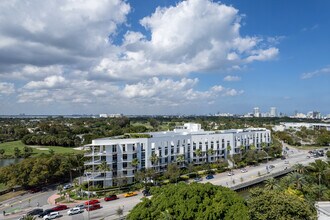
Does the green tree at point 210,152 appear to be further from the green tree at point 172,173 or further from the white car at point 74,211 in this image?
the white car at point 74,211

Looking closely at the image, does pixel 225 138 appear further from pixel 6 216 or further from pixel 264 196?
pixel 6 216

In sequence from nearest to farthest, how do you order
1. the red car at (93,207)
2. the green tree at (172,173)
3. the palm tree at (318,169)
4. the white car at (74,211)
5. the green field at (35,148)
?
the white car at (74,211), the red car at (93,207), the palm tree at (318,169), the green tree at (172,173), the green field at (35,148)

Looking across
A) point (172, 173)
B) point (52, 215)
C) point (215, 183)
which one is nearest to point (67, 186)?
point (52, 215)

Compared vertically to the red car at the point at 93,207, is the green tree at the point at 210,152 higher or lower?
higher

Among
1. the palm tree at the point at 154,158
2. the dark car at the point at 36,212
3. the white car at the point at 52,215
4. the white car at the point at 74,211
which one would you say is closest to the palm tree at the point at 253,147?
the palm tree at the point at 154,158

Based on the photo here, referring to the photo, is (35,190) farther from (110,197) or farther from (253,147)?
(253,147)

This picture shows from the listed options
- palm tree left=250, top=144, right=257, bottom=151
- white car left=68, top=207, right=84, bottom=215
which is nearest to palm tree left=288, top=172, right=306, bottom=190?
white car left=68, top=207, right=84, bottom=215

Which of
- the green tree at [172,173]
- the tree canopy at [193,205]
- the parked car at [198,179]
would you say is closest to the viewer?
the tree canopy at [193,205]

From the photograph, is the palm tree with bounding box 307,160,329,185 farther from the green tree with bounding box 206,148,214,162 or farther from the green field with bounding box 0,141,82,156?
the green field with bounding box 0,141,82,156
